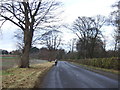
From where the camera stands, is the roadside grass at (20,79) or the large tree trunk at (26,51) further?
the large tree trunk at (26,51)

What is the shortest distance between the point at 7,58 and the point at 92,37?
51.4 meters

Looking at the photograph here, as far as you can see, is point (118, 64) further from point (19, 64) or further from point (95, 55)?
point (95, 55)

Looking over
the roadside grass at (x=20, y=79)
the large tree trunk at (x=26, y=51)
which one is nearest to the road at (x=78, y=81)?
the roadside grass at (x=20, y=79)

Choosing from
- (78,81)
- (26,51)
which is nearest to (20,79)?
(78,81)

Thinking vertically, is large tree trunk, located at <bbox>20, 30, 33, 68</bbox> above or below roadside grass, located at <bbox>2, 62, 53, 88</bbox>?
above

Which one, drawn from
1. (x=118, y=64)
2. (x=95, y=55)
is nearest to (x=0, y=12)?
(x=118, y=64)

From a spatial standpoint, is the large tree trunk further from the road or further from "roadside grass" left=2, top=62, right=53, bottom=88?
the road

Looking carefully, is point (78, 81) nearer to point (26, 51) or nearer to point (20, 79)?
point (20, 79)

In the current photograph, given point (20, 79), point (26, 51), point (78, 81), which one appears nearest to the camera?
point (78, 81)

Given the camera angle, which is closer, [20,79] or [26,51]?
[20,79]

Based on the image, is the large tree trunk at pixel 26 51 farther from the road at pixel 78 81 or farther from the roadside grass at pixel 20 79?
the road at pixel 78 81

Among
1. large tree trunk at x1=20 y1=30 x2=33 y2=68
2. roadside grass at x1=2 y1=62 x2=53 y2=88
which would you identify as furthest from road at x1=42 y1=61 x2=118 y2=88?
large tree trunk at x1=20 y1=30 x2=33 y2=68

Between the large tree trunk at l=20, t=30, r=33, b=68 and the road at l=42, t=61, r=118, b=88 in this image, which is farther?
the large tree trunk at l=20, t=30, r=33, b=68

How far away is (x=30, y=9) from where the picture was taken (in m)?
35.0
